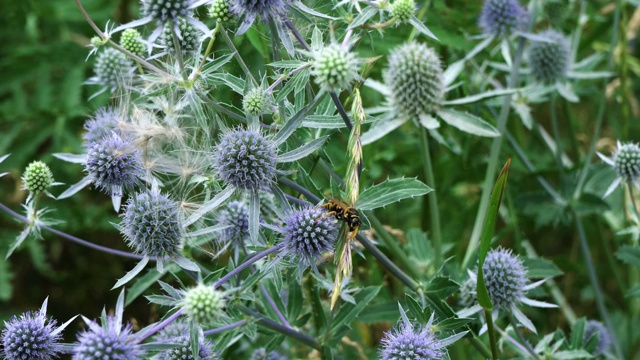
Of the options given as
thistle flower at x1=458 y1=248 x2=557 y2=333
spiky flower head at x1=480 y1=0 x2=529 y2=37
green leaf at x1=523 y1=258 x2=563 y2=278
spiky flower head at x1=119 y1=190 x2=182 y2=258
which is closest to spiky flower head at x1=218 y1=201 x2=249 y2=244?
spiky flower head at x1=119 y1=190 x2=182 y2=258

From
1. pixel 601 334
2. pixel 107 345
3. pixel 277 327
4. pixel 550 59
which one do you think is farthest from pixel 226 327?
pixel 550 59

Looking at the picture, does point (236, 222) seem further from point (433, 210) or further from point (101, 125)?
point (433, 210)

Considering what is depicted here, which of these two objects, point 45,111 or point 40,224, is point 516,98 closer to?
point 40,224

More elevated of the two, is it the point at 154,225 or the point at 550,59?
the point at 550,59

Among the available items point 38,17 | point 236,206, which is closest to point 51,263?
point 38,17

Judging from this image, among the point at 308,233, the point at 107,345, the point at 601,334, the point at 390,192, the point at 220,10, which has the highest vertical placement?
the point at 220,10

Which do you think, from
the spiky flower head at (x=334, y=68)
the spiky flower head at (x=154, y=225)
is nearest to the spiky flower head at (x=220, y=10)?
the spiky flower head at (x=334, y=68)

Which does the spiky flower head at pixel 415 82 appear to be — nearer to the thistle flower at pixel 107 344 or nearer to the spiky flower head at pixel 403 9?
the spiky flower head at pixel 403 9

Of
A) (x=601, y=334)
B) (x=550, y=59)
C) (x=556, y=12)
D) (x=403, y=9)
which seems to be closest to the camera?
(x=403, y=9)
